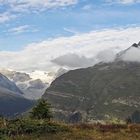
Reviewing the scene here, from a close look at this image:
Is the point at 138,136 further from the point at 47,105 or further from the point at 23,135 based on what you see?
the point at 47,105

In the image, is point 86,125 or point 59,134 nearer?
point 59,134

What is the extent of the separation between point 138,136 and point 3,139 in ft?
33.0

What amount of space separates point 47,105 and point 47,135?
19550mm

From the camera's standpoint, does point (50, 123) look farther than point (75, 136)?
Yes

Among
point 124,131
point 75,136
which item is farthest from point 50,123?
point 124,131

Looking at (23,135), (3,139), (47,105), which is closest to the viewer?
(3,139)

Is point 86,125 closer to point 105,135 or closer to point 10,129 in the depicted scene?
point 105,135

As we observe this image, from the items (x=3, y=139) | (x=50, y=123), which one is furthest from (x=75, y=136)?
(x=3, y=139)

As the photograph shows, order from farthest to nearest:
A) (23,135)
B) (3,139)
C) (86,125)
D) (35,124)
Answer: (86,125) → (35,124) → (23,135) → (3,139)

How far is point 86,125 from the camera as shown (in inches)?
1254

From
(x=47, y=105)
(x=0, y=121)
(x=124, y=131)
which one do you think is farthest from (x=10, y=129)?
(x=47, y=105)

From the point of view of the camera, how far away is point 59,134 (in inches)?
1093

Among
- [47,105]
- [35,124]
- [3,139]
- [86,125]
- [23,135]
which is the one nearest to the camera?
[3,139]

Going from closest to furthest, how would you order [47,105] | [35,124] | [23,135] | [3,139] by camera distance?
[3,139], [23,135], [35,124], [47,105]
